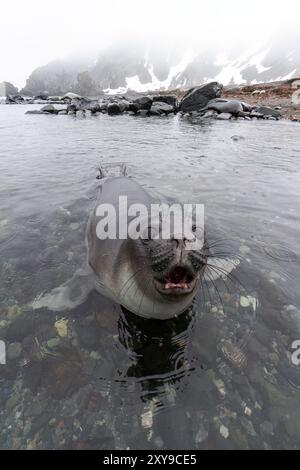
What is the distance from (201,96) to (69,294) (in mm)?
29041

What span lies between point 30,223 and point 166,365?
12.7 ft

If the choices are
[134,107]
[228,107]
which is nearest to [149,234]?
[228,107]

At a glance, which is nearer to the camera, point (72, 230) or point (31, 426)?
point (31, 426)

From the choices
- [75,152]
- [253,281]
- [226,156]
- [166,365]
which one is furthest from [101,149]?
[166,365]

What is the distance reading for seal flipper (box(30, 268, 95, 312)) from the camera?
3.84 meters

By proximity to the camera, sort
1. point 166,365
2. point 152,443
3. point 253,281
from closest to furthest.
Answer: point 152,443
point 166,365
point 253,281

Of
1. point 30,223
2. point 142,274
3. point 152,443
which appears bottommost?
point 152,443

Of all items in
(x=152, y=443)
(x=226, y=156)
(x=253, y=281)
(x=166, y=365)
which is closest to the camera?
(x=152, y=443)

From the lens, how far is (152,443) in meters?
2.54

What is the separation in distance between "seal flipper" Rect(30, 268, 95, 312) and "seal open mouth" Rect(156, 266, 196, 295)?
151 cm

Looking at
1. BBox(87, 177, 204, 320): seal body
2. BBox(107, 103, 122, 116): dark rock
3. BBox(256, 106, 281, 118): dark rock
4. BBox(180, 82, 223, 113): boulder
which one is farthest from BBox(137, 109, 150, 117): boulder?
BBox(87, 177, 204, 320): seal body

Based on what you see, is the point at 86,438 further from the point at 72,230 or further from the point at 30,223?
the point at 30,223

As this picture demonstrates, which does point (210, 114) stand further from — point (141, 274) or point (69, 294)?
point (141, 274)

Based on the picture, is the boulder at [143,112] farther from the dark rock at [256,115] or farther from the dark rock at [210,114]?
the dark rock at [256,115]
